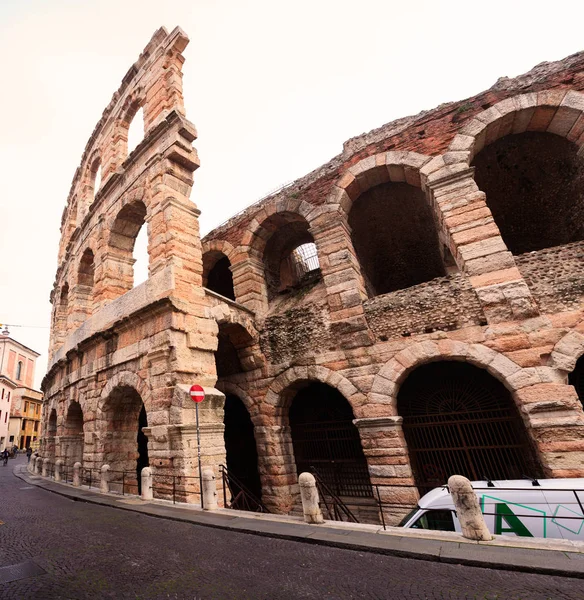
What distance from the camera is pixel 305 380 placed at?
838cm

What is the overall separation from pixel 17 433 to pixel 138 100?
38481 millimetres

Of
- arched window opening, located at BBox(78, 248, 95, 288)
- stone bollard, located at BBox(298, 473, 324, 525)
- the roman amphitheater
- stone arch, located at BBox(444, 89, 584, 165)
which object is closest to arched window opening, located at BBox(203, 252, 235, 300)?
the roman amphitheater

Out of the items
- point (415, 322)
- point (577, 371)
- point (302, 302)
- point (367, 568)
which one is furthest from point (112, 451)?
point (577, 371)

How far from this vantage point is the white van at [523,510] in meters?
3.95

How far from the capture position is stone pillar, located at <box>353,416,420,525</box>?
648 centimetres

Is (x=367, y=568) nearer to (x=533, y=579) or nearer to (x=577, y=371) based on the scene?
(x=533, y=579)

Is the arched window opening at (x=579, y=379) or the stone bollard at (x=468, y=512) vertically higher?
the arched window opening at (x=579, y=379)

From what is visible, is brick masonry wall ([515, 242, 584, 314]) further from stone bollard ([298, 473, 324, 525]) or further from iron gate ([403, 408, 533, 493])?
stone bollard ([298, 473, 324, 525])

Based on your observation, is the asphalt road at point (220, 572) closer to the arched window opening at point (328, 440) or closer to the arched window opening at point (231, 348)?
the arched window opening at point (328, 440)

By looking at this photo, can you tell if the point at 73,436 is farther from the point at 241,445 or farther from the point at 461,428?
the point at 461,428

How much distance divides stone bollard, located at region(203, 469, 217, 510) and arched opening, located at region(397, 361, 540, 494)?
176 inches

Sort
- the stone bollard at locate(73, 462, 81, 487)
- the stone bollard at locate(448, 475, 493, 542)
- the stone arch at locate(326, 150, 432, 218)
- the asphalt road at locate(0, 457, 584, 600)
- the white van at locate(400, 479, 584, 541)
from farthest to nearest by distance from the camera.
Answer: the stone bollard at locate(73, 462, 81, 487)
the stone arch at locate(326, 150, 432, 218)
the white van at locate(400, 479, 584, 541)
the stone bollard at locate(448, 475, 493, 542)
the asphalt road at locate(0, 457, 584, 600)

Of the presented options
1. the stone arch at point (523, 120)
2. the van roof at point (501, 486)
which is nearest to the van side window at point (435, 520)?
the van roof at point (501, 486)

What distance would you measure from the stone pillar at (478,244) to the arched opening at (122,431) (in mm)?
8382
